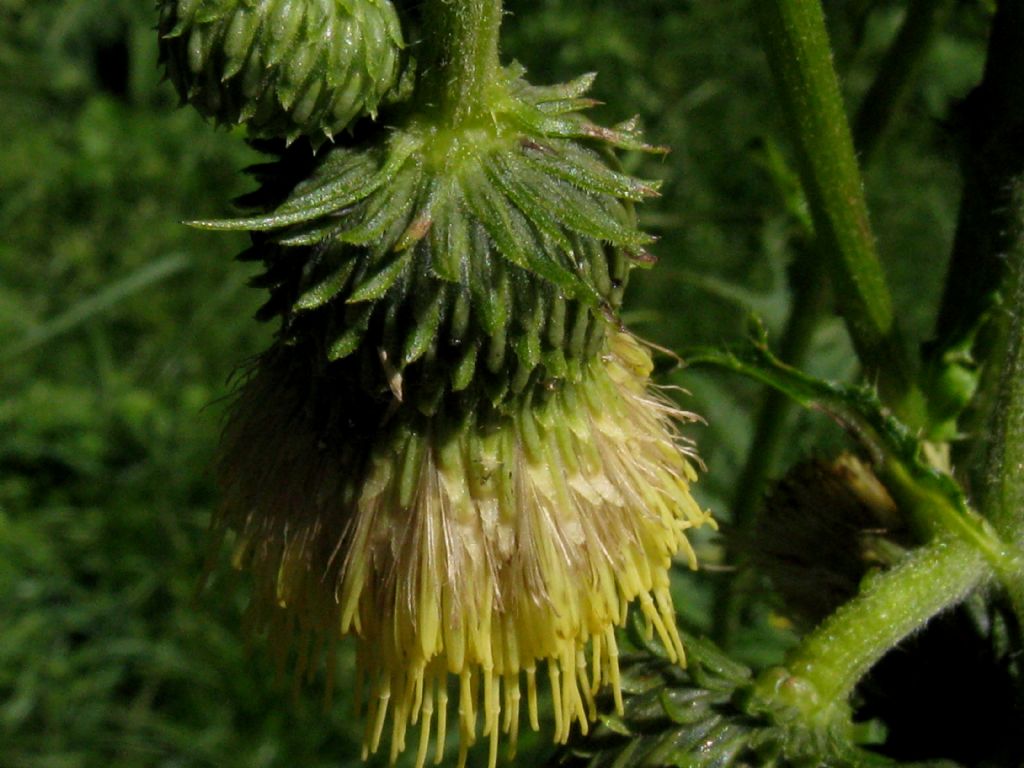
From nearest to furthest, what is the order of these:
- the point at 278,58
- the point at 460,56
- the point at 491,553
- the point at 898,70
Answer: the point at 278,58 → the point at 460,56 → the point at 491,553 → the point at 898,70

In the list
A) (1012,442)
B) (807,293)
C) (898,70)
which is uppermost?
(898,70)

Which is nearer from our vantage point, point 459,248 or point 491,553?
point 459,248

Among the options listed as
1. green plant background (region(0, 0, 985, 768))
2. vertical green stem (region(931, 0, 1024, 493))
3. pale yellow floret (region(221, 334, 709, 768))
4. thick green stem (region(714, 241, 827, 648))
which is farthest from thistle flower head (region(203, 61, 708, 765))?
green plant background (region(0, 0, 985, 768))

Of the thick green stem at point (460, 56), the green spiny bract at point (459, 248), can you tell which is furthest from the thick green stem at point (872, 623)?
the thick green stem at point (460, 56)

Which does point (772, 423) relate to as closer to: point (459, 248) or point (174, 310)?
point (459, 248)

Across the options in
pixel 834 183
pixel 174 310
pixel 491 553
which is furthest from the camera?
pixel 174 310

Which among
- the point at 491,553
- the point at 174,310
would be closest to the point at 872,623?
the point at 491,553

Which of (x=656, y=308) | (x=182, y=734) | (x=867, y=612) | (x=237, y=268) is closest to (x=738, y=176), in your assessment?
(x=656, y=308)

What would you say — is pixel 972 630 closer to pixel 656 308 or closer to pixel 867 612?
pixel 867 612
